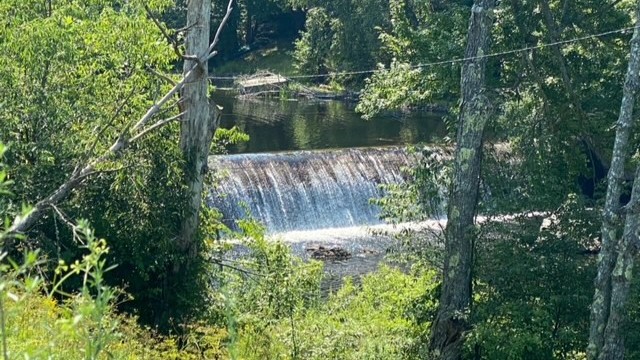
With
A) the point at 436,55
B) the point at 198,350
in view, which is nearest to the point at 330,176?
the point at 436,55

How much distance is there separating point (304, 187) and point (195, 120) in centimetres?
1100

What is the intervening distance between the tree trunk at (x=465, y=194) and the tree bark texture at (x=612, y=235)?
196 centimetres

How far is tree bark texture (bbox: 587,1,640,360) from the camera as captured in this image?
9.57m

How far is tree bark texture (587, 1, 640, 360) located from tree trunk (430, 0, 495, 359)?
6.44 ft

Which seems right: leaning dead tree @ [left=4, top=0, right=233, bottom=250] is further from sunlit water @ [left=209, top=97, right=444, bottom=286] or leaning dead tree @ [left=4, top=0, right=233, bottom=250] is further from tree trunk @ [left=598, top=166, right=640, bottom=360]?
sunlit water @ [left=209, top=97, right=444, bottom=286]

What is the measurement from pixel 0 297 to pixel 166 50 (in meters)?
8.09

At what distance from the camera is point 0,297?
3.04 metres

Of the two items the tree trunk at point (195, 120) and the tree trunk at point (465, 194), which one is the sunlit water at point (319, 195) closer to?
the tree trunk at point (465, 194)

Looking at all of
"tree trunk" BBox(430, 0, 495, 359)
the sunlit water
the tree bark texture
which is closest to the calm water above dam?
the sunlit water

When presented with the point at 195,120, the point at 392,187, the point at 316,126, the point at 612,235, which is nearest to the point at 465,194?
the point at 392,187

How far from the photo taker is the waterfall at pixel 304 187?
21.3m

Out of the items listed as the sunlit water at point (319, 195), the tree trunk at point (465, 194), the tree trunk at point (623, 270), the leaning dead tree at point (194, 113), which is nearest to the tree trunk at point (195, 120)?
the leaning dead tree at point (194, 113)

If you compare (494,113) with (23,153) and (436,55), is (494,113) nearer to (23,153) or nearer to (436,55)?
(436,55)

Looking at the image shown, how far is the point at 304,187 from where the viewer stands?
2212cm
